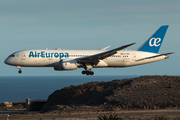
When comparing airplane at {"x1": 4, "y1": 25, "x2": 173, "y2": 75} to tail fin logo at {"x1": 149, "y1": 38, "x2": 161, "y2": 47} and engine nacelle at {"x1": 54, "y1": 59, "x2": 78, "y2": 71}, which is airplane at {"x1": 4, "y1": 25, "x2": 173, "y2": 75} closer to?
engine nacelle at {"x1": 54, "y1": 59, "x2": 78, "y2": 71}

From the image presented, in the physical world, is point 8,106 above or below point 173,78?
below

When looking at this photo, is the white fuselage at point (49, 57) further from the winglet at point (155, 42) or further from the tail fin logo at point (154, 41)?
the tail fin logo at point (154, 41)

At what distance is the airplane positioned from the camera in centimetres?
5184

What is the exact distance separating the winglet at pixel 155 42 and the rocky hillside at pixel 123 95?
1378 cm

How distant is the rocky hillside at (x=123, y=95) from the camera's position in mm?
64188

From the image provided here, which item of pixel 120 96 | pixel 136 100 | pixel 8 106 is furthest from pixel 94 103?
pixel 8 106

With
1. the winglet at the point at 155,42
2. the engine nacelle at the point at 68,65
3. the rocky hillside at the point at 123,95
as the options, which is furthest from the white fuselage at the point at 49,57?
the rocky hillside at the point at 123,95

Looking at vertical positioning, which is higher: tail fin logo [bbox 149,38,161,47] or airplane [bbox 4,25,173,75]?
tail fin logo [bbox 149,38,161,47]

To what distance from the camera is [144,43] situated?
204 feet

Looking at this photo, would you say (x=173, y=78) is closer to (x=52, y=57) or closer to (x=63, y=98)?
(x=63, y=98)

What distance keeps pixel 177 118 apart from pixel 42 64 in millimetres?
28420

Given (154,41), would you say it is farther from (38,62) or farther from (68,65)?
(38,62)

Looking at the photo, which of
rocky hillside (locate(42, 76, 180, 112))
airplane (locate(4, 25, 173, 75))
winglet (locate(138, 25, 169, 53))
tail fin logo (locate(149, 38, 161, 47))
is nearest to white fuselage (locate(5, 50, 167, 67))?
airplane (locate(4, 25, 173, 75))

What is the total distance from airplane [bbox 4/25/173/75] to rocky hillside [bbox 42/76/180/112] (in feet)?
40.4
